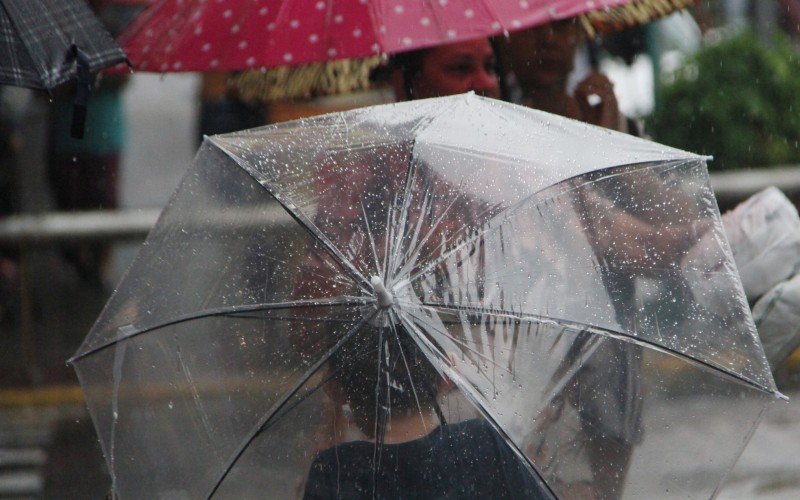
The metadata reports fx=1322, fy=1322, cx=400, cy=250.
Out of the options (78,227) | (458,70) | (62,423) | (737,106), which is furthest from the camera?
(737,106)

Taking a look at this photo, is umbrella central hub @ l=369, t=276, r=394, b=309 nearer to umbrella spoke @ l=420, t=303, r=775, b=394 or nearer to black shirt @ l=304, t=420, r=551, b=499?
umbrella spoke @ l=420, t=303, r=775, b=394

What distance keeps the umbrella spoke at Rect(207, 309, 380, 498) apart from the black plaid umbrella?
4.45 feet

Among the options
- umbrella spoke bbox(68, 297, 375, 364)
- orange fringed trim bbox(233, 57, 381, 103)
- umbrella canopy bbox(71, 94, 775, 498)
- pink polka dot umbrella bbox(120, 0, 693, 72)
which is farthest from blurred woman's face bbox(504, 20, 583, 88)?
umbrella spoke bbox(68, 297, 375, 364)

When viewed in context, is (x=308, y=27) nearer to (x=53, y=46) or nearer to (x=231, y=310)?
(x=53, y=46)

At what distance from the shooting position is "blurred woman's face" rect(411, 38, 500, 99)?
414 centimetres

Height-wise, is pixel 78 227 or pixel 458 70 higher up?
pixel 458 70

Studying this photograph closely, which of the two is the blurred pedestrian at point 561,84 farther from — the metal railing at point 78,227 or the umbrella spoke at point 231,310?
the metal railing at point 78,227

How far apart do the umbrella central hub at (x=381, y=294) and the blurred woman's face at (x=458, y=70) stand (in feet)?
5.41

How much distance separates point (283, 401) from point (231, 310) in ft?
0.76

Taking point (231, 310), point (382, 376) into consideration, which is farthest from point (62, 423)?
point (382, 376)

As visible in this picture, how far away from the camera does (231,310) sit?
2.79 metres

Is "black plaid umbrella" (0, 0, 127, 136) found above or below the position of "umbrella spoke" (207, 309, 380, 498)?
above

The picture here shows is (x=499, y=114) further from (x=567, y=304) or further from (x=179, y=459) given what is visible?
(x=179, y=459)

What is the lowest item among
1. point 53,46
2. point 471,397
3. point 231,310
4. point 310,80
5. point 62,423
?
point 62,423
